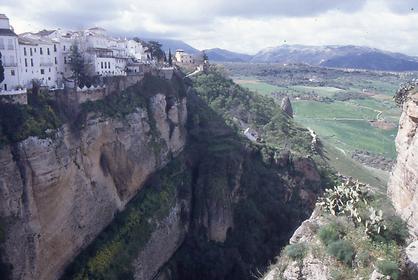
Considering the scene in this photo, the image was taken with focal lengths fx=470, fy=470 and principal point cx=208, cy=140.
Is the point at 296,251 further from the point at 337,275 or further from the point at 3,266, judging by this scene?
the point at 3,266

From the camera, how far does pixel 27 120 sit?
28438mm

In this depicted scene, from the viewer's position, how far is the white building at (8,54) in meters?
31.2

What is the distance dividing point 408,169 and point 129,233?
21796 millimetres

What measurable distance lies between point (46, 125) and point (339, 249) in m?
19.4

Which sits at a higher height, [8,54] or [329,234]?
[8,54]

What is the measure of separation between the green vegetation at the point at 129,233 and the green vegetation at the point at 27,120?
928cm

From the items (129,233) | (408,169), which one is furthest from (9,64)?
(408,169)

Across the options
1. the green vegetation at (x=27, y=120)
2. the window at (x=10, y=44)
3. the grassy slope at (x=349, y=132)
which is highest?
the window at (x=10, y=44)

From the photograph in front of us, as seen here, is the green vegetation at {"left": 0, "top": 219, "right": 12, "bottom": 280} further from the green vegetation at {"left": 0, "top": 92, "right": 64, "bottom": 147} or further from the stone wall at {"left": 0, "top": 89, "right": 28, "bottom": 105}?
the stone wall at {"left": 0, "top": 89, "right": 28, "bottom": 105}

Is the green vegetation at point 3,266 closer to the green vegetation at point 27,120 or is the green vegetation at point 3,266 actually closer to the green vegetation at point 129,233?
the green vegetation at point 129,233

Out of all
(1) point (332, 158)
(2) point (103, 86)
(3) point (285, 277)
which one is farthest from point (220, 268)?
(1) point (332, 158)

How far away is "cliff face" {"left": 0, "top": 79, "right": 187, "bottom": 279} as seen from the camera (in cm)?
2709

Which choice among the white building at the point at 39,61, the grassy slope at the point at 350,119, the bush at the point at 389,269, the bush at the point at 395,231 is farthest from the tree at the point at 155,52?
the bush at the point at 389,269

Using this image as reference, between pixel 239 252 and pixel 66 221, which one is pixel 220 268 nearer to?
pixel 239 252
